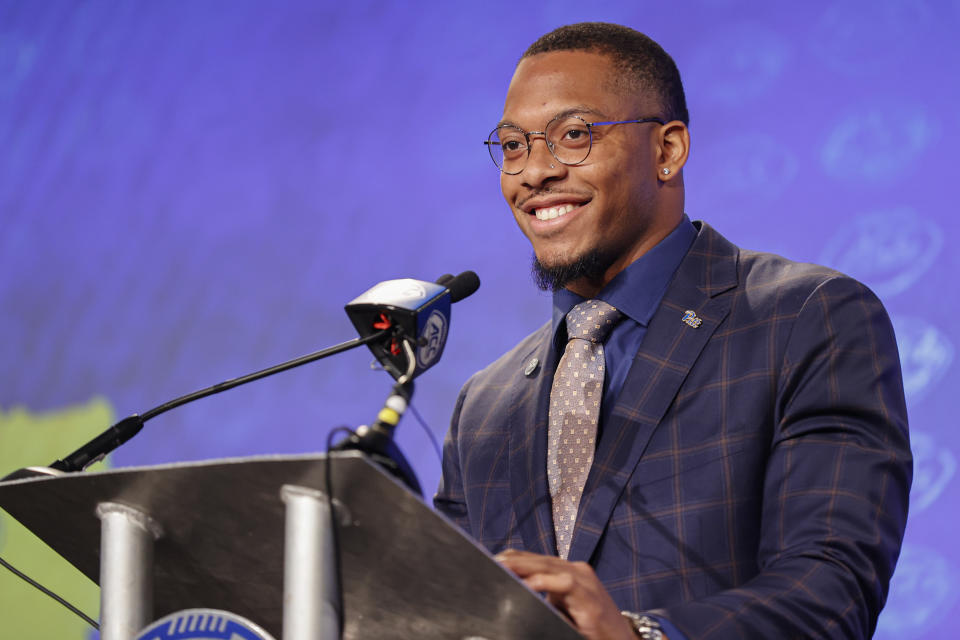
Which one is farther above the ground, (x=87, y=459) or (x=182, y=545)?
(x=87, y=459)

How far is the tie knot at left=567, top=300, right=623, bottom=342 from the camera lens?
1860 millimetres

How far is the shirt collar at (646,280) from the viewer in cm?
183

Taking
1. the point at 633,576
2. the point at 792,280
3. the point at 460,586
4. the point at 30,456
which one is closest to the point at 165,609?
the point at 460,586

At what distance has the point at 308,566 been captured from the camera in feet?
3.03

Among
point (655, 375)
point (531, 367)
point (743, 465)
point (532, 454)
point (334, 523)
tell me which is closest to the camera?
point (334, 523)

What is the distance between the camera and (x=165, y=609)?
1.15 metres

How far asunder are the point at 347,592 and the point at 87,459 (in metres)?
0.47

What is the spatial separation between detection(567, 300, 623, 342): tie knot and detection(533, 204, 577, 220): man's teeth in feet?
0.58

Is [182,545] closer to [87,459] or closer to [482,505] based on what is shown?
[87,459]

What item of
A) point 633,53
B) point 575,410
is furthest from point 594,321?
point 633,53

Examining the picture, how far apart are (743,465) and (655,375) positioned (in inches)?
8.5

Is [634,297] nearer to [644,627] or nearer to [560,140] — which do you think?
[560,140]

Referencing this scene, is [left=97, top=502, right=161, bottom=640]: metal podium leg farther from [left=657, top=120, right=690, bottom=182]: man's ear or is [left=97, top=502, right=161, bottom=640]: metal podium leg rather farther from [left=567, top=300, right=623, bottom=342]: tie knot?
[left=657, top=120, right=690, bottom=182]: man's ear

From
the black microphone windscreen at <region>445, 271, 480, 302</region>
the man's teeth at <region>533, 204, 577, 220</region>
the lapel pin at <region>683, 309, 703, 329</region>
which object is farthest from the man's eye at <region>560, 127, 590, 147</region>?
the black microphone windscreen at <region>445, 271, 480, 302</region>
